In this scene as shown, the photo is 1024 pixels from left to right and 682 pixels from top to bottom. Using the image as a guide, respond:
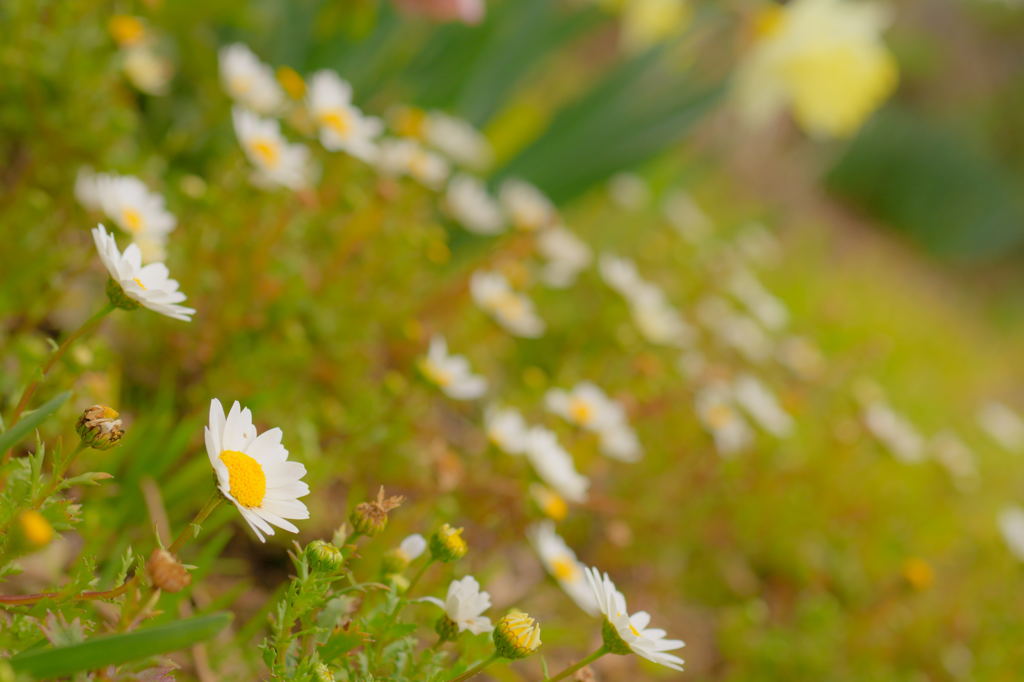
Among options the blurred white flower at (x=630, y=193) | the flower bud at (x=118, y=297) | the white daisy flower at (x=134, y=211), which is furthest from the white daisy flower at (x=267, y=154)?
the blurred white flower at (x=630, y=193)

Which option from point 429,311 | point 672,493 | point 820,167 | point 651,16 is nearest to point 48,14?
point 429,311

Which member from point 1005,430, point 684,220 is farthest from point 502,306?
point 1005,430

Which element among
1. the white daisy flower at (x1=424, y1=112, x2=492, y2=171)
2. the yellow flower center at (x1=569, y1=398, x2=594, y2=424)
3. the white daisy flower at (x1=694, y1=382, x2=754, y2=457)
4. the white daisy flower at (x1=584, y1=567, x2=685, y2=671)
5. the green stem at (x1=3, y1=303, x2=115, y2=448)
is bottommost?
the white daisy flower at (x1=584, y1=567, x2=685, y2=671)

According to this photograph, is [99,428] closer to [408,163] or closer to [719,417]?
[408,163]

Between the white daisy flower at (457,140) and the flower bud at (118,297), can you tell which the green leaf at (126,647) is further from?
the white daisy flower at (457,140)

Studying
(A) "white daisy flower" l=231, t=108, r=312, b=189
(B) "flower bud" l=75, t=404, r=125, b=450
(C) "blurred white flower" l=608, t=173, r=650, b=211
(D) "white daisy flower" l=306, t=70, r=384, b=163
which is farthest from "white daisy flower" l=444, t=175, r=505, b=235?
(B) "flower bud" l=75, t=404, r=125, b=450

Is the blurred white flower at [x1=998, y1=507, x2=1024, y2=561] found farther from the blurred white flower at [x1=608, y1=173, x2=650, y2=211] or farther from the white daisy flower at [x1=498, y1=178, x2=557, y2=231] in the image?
the blurred white flower at [x1=608, y1=173, x2=650, y2=211]
